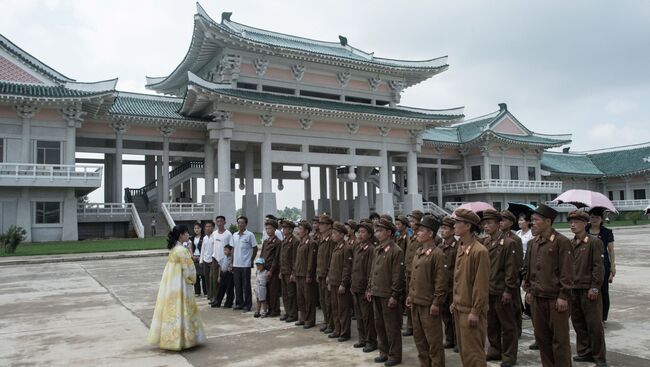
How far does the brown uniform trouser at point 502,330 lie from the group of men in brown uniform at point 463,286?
1 centimetres

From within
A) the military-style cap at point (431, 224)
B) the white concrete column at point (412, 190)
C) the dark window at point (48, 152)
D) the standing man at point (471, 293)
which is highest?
the dark window at point (48, 152)

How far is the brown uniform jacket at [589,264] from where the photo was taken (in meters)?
5.67

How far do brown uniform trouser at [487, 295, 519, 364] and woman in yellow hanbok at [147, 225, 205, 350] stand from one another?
3.73 m

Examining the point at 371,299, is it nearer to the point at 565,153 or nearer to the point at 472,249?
the point at 472,249

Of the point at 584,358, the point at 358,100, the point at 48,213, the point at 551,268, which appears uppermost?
the point at 358,100

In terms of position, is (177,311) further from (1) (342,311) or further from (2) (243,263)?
(2) (243,263)

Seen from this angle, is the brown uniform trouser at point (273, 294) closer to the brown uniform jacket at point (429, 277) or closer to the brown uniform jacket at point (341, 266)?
the brown uniform jacket at point (341, 266)

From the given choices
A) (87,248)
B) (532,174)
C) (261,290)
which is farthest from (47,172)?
(532,174)

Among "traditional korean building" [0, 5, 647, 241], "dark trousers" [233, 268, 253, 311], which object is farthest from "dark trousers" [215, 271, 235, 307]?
"traditional korean building" [0, 5, 647, 241]

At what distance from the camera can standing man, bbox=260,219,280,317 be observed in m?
8.41

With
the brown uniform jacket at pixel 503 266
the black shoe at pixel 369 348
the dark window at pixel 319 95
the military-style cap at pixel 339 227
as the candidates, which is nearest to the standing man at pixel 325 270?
the military-style cap at pixel 339 227

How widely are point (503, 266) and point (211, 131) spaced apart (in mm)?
22365

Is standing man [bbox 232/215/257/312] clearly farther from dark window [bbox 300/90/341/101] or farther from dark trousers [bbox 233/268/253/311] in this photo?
dark window [bbox 300/90/341/101]

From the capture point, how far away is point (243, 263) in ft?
28.7
